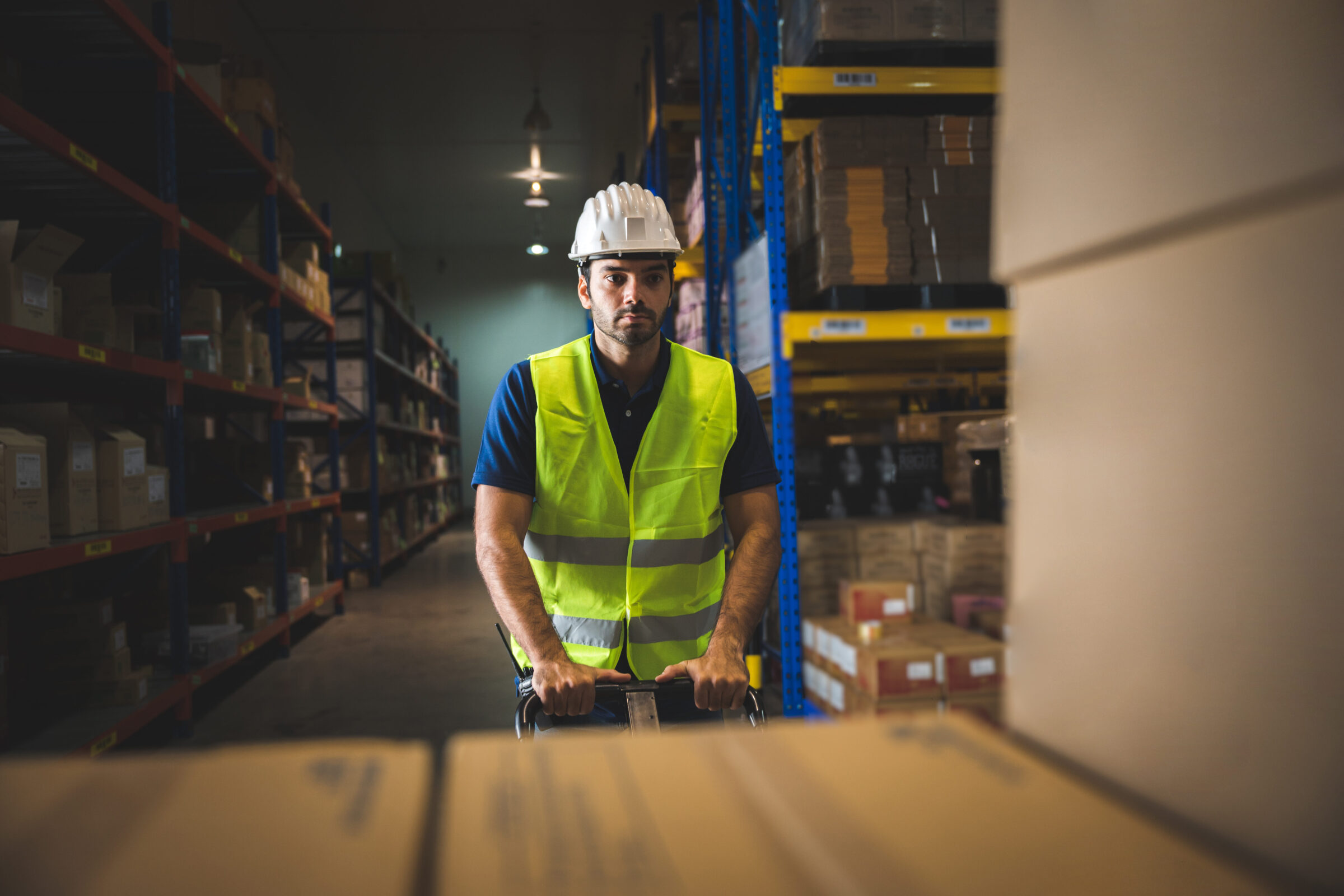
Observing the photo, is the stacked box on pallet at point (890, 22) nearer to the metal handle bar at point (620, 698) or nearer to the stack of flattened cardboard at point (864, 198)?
the stack of flattened cardboard at point (864, 198)

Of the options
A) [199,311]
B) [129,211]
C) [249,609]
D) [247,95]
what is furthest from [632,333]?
[247,95]

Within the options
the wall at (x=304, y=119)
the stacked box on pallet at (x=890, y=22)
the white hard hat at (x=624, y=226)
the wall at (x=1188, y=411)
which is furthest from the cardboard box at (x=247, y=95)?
the wall at (x=1188, y=411)

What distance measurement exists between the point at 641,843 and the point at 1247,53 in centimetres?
64

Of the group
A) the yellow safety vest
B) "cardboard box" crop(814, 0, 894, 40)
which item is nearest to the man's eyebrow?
the yellow safety vest

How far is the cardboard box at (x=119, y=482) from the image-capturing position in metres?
3.54

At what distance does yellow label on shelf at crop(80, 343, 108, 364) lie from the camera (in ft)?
10.3

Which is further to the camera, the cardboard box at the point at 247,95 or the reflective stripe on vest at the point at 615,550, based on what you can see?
the cardboard box at the point at 247,95

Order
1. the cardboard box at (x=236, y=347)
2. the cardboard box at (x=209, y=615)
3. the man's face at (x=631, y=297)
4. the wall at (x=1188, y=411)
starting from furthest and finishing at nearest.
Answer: the cardboard box at (x=236, y=347), the cardboard box at (x=209, y=615), the man's face at (x=631, y=297), the wall at (x=1188, y=411)

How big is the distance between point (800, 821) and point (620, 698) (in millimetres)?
1076

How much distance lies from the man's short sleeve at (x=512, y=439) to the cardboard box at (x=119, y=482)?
2.39 metres

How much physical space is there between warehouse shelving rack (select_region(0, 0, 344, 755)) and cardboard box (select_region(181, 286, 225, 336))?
0.84 ft

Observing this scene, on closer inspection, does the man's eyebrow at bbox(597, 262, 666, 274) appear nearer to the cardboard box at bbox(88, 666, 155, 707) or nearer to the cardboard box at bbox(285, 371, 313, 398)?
the cardboard box at bbox(88, 666, 155, 707)

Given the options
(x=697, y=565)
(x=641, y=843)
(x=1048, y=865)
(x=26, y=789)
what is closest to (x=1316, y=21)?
(x=1048, y=865)

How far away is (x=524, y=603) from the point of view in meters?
1.93
